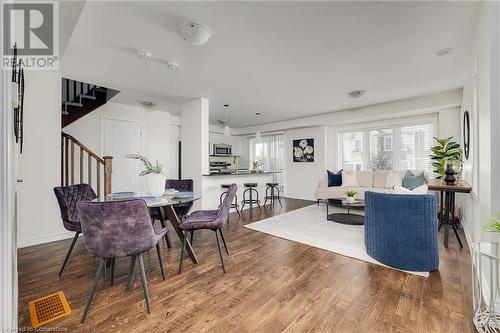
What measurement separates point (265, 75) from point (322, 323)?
316 centimetres

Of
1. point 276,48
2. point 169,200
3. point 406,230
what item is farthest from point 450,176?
point 169,200

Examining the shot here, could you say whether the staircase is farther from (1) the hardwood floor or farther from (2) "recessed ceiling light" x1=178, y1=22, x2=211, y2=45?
(2) "recessed ceiling light" x1=178, y1=22, x2=211, y2=45

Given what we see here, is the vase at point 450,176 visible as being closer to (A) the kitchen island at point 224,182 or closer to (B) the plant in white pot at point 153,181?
(A) the kitchen island at point 224,182

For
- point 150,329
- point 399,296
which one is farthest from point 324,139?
point 150,329

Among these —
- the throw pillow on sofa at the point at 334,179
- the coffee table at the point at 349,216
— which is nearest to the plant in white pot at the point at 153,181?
the coffee table at the point at 349,216

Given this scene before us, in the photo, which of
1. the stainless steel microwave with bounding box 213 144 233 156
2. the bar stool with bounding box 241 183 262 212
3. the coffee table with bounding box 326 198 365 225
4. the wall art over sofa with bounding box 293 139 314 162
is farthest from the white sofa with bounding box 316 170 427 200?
the stainless steel microwave with bounding box 213 144 233 156

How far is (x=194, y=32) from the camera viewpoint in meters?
2.20

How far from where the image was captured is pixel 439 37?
7.95 ft

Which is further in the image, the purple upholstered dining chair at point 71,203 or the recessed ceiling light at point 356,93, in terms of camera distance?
the recessed ceiling light at point 356,93

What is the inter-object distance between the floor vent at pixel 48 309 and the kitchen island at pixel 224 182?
2791 mm

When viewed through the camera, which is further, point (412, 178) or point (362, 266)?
point (412, 178)

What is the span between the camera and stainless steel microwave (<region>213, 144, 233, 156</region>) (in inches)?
297

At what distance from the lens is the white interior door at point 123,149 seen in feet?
16.2

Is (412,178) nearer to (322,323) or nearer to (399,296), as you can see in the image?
(399,296)
